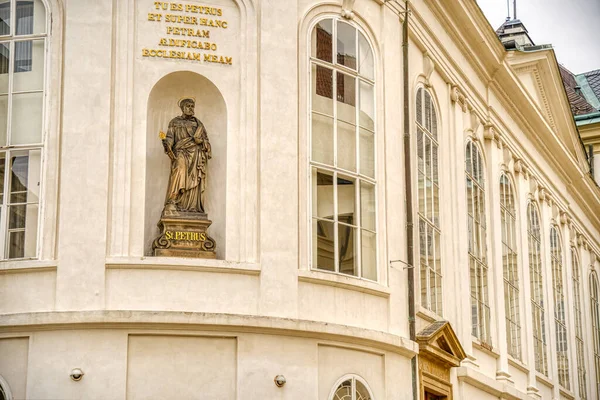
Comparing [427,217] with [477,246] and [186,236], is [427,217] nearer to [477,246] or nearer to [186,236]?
[477,246]

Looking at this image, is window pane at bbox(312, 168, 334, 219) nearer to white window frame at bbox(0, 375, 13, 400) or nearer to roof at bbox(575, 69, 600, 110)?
white window frame at bbox(0, 375, 13, 400)

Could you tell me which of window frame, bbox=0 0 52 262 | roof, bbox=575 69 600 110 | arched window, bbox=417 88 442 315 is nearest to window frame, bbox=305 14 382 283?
arched window, bbox=417 88 442 315

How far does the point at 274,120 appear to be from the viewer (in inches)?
844

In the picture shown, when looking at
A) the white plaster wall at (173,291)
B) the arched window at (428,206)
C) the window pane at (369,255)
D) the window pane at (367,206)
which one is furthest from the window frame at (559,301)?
the white plaster wall at (173,291)

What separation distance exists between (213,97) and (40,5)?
10.3ft

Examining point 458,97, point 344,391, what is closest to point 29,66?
point 344,391

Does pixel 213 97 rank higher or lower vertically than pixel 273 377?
higher

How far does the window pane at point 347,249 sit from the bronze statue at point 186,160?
266cm

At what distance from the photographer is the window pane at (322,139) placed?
22141 millimetres

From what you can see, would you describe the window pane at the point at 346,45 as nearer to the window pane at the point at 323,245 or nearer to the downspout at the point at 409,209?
the downspout at the point at 409,209

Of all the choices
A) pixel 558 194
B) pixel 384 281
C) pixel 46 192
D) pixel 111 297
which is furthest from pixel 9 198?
pixel 558 194

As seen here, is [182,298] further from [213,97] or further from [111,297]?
[213,97]

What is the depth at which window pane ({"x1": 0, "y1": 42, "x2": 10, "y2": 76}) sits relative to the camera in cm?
2103

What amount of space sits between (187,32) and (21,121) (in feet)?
9.81
